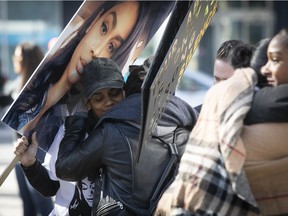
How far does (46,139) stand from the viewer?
3895 millimetres

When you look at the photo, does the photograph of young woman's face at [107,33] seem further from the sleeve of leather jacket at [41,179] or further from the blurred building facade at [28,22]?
the blurred building facade at [28,22]

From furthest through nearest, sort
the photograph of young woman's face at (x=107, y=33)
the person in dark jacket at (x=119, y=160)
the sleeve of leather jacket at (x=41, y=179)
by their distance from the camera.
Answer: the sleeve of leather jacket at (x=41, y=179), the photograph of young woman's face at (x=107, y=33), the person in dark jacket at (x=119, y=160)

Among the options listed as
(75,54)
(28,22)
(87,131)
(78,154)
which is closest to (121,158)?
(78,154)

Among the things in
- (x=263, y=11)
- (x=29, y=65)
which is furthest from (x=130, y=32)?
(x=263, y=11)

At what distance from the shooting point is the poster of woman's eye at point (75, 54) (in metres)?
3.60

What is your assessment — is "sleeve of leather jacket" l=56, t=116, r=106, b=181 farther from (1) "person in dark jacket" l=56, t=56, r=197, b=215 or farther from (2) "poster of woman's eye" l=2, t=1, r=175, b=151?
(2) "poster of woman's eye" l=2, t=1, r=175, b=151

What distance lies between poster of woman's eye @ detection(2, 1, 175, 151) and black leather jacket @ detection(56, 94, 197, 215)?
10.2 inches

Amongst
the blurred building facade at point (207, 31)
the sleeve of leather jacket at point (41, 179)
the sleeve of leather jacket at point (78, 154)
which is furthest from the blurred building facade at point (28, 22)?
the sleeve of leather jacket at point (78, 154)

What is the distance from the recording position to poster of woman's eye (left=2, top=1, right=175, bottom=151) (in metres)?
3.60

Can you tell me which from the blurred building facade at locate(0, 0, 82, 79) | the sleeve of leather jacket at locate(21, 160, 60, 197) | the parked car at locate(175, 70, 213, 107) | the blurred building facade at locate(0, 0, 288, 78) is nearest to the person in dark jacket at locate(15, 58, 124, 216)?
the sleeve of leather jacket at locate(21, 160, 60, 197)

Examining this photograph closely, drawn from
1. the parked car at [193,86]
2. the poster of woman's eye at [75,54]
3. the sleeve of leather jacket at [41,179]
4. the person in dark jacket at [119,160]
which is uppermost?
the poster of woman's eye at [75,54]

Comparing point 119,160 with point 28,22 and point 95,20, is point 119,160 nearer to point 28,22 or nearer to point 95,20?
point 95,20

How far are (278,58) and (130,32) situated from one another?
115 cm

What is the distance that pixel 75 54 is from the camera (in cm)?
371
